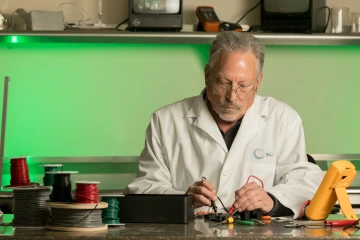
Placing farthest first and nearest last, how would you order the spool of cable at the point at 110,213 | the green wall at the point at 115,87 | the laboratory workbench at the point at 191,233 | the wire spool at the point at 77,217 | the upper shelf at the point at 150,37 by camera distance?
the green wall at the point at 115,87 → the upper shelf at the point at 150,37 → the spool of cable at the point at 110,213 → the wire spool at the point at 77,217 → the laboratory workbench at the point at 191,233

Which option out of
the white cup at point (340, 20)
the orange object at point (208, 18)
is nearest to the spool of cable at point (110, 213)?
the orange object at point (208, 18)

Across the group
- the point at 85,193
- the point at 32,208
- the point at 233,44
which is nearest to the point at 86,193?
Answer: the point at 85,193

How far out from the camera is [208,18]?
4.45m

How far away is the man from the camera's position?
10.8 feet

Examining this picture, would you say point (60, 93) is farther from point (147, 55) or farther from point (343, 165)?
point (343, 165)

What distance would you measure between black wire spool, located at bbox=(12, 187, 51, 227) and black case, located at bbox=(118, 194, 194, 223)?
0.78 feet

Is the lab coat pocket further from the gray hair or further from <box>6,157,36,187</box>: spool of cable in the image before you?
<box>6,157,36,187</box>: spool of cable

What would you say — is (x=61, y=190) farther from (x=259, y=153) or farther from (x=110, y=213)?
(x=259, y=153)

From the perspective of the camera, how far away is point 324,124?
461 centimetres

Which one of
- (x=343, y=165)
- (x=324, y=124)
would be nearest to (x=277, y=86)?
(x=324, y=124)

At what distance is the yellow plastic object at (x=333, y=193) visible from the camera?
9.08 ft

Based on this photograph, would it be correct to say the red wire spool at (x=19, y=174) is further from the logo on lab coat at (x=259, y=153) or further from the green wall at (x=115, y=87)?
the green wall at (x=115, y=87)

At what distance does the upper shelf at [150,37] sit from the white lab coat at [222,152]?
0.93 m

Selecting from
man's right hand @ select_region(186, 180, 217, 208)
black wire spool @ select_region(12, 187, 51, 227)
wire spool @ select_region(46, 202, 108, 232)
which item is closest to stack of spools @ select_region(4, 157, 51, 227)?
black wire spool @ select_region(12, 187, 51, 227)
